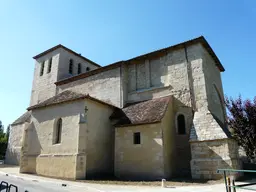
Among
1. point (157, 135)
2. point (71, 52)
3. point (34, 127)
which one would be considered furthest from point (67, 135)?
point (71, 52)

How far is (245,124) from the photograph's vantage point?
37.2 feet

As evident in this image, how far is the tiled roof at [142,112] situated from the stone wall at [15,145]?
1304 cm

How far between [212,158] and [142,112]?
16.7 ft

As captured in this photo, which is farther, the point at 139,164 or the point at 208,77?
the point at 208,77

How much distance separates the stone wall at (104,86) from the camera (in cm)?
1656

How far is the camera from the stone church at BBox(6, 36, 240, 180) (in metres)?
11.3

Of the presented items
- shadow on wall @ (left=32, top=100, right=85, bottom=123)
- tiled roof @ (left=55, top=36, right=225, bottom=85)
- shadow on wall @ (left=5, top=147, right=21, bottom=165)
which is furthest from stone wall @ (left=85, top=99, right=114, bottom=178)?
shadow on wall @ (left=5, top=147, right=21, bottom=165)

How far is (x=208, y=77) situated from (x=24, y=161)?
14.8 m

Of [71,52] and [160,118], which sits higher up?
[71,52]

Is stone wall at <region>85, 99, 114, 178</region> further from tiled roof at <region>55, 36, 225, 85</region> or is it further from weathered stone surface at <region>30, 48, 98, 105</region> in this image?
weathered stone surface at <region>30, 48, 98, 105</region>

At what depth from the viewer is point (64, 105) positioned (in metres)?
13.6

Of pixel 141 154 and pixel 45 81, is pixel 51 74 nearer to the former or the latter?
pixel 45 81

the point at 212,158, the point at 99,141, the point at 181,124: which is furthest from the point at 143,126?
the point at 212,158

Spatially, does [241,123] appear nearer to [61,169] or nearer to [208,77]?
[208,77]
